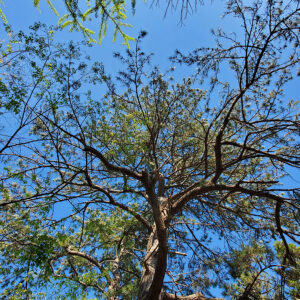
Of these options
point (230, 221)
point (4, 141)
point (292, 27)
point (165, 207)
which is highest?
point (292, 27)

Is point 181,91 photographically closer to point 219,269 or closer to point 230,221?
point 230,221

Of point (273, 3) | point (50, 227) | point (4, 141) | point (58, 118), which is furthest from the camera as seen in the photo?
point (50, 227)

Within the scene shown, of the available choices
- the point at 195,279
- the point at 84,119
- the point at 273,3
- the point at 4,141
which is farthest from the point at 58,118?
the point at 195,279

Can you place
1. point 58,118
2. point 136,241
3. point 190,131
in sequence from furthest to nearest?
point 136,241 → point 190,131 → point 58,118

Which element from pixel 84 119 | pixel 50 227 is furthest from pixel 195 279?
pixel 84 119

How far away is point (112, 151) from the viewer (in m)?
4.33

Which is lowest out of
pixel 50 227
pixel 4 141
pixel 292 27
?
pixel 50 227

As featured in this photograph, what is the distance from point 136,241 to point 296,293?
329 cm

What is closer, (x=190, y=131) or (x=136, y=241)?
(x=190, y=131)

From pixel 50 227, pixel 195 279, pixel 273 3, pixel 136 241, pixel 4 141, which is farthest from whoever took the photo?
pixel 136 241

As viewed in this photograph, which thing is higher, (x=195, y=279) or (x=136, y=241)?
(x=136, y=241)

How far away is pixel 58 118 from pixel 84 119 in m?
0.40

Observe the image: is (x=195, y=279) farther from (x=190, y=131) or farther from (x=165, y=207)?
(x=190, y=131)

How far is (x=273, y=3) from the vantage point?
273 cm
